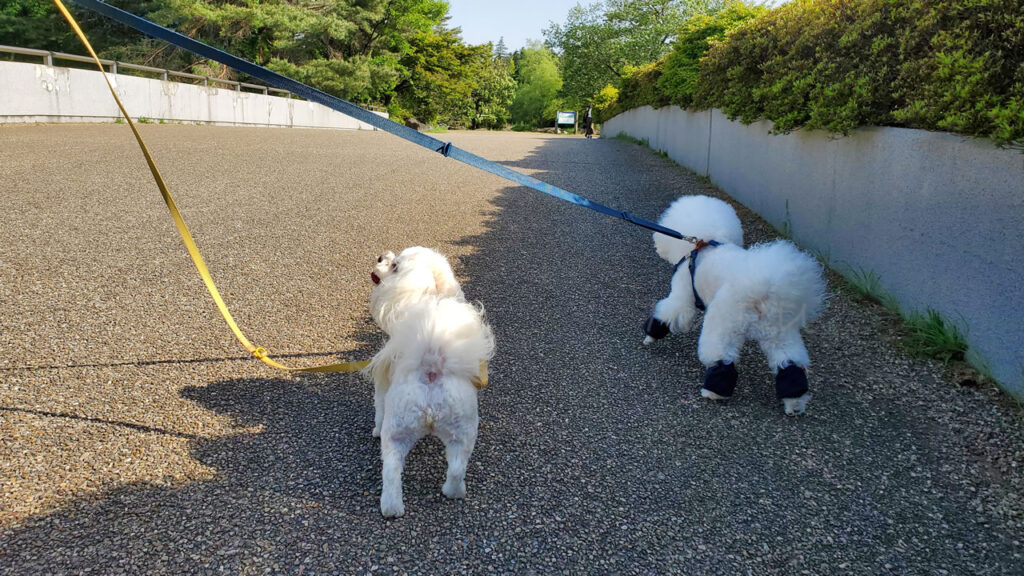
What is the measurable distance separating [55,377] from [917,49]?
6422 millimetres

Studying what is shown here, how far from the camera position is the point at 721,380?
11.4ft

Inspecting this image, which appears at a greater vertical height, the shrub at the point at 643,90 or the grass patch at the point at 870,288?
the shrub at the point at 643,90

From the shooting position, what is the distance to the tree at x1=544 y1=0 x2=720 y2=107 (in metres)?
41.8

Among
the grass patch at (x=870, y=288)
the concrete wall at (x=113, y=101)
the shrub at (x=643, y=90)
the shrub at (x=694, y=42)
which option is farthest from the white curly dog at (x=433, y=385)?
the shrub at (x=643, y=90)

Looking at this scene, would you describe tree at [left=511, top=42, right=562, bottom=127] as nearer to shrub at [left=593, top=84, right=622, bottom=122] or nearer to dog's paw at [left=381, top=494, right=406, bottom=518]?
shrub at [left=593, top=84, right=622, bottom=122]

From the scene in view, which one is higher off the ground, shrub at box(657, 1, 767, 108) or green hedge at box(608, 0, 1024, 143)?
shrub at box(657, 1, 767, 108)

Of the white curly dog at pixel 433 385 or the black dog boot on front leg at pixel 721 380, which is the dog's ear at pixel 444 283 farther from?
the black dog boot on front leg at pixel 721 380

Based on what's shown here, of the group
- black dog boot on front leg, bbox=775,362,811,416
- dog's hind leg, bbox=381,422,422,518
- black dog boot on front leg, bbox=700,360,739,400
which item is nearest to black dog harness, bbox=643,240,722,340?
black dog boot on front leg, bbox=700,360,739,400

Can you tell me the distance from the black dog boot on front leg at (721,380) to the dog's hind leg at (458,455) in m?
1.64

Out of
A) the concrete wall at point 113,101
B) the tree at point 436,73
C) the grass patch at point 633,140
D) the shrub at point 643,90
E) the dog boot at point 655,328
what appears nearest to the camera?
the dog boot at point 655,328

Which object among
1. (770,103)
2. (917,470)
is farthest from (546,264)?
(917,470)

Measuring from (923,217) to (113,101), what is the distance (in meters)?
17.0

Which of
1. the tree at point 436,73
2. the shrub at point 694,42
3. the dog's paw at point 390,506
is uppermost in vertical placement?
the tree at point 436,73

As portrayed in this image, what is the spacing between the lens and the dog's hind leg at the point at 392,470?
244cm
